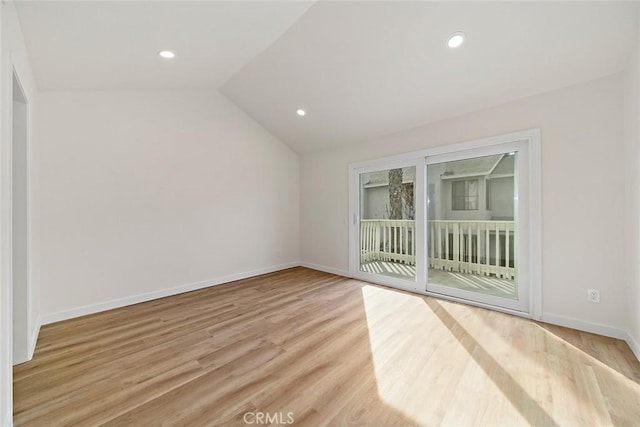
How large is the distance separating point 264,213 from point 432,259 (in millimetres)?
2774

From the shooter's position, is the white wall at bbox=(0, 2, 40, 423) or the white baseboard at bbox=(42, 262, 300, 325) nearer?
the white wall at bbox=(0, 2, 40, 423)

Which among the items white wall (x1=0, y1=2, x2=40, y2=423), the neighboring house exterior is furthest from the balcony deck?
white wall (x1=0, y1=2, x2=40, y2=423)

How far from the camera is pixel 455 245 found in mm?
3188

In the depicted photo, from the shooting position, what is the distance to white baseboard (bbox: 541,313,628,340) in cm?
Result: 213

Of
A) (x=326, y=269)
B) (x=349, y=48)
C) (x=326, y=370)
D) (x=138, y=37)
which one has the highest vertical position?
(x=349, y=48)

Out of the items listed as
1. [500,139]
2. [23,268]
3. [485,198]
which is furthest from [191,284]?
[500,139]

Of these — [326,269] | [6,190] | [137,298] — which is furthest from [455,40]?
[137,298]

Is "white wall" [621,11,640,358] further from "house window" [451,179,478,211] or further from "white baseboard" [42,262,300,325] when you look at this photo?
"white baseboard" [42,262,300,325]

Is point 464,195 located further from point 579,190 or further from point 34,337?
point 34,337

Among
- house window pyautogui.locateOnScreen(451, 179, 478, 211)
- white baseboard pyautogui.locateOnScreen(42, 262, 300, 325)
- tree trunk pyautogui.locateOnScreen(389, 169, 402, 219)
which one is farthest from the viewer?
tree trunk pyautogui.locateOnScreen(389, 169, 402, 219)

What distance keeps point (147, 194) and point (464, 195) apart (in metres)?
3.93

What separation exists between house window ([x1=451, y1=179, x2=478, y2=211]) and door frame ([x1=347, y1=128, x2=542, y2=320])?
0.35 meters

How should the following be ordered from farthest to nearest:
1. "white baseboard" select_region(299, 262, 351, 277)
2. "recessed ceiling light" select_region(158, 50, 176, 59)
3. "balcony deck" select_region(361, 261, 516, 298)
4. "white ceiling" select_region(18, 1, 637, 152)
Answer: "white baseboard" select_region(299, 262, 351, 277) → "balcony deck" select_region(361, 261, 516, 298) → "recessed ceiling light" select_region(158, 50, 176, 59) → "white ceiling" select_region(18, 1, 637, 152)

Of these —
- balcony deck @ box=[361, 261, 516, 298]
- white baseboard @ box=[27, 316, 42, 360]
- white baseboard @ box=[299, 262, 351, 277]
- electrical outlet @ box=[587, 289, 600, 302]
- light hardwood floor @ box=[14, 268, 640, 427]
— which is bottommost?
light hardwood floor @ box=[14, 268, 640, 427]
